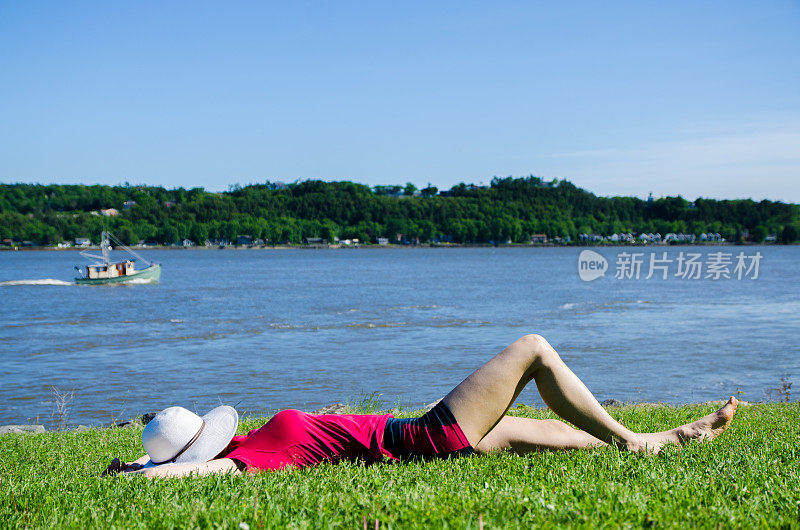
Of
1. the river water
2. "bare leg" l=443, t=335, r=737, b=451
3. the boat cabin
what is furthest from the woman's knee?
the boat cabin

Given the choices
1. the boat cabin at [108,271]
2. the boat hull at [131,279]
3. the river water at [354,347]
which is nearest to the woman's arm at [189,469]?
the river water at [354,347]

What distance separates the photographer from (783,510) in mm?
3461

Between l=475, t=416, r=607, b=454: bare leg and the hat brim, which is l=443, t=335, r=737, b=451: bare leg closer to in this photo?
l=475, t=416, r=607, b=454: bare leg

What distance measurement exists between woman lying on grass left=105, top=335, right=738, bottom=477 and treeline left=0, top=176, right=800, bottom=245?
466ft

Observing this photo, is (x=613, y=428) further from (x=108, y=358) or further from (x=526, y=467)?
(x=108, y=358)

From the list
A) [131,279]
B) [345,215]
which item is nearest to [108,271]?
[131,279]

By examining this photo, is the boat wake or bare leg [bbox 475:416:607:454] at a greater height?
bare leg [bbox 475:416:607:454]

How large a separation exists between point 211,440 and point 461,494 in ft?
5.63

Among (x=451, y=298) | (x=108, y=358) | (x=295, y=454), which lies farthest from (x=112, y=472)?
(x=451, y=298)

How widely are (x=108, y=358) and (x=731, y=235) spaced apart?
161m

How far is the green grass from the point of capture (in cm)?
329

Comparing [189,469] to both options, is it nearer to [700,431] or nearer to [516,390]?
[516,390]

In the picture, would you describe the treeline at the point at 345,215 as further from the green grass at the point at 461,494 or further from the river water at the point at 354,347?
the green grass at the point at 461,494

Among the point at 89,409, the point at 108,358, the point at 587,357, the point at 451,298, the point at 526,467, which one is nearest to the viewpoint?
the point at 526,467
